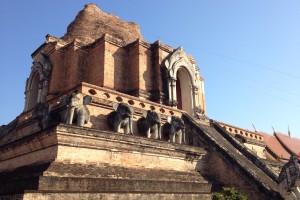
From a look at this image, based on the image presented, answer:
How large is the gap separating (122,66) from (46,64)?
14.6 feet

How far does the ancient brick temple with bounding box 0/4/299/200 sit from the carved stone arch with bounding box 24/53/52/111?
0.20ft

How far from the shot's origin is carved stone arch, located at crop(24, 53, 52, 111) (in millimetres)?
17316

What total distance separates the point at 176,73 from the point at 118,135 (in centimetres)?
986

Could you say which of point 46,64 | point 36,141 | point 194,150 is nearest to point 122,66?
point 46,64

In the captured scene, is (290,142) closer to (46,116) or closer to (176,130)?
(176,130)

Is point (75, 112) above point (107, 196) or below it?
above

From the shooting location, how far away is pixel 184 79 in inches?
750

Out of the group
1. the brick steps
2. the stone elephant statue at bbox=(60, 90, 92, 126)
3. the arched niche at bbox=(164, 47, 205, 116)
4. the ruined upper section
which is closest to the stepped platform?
the brick steps

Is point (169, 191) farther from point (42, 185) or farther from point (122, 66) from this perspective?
point (122, 66)

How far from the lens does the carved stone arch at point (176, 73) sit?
1680 centimetres

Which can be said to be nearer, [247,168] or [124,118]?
[247,168]

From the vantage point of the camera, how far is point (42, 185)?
652cm

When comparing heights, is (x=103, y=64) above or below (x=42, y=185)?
above

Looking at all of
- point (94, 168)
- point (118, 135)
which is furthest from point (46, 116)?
point (94, 168)
